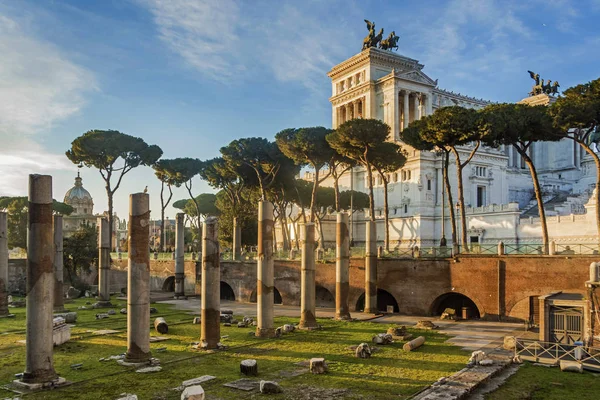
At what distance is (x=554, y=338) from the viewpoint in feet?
60.8

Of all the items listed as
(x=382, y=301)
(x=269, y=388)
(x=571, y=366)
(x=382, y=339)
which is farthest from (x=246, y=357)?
(x=382, y=301)

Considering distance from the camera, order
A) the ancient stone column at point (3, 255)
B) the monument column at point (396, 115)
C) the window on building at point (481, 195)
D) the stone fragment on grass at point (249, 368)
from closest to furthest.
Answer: the stone fragment on grass at point (249, 368)
the ancient stone column at point (3, 255)
the window on building at point (481, 195)
the monument column at point (396, 115)

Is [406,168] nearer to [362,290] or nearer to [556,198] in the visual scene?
[556,198]

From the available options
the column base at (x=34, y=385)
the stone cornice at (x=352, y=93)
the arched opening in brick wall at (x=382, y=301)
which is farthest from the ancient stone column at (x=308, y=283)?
the stone cornice at (x=352, y=93)

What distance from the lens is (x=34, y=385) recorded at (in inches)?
544

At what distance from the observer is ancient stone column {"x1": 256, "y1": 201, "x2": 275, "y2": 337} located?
22047mm

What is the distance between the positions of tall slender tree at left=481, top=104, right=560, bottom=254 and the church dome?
6967cm

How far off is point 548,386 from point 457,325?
454 inches

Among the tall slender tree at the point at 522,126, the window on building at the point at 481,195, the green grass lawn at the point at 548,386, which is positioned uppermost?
the tall slender tree at the point at 522,126

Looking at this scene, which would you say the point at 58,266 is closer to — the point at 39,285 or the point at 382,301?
the point at 39,285

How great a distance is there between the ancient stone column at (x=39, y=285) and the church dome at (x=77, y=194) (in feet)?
243

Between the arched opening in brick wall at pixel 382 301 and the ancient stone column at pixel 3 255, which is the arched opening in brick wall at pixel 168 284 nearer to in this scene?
the ancient stone column at pixel 3 255

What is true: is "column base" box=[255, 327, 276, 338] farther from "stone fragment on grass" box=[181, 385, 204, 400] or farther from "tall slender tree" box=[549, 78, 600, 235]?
"tall slender tree" box=[549, 78, 600, 235]

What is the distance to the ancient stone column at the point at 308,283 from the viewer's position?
24.3 meters
